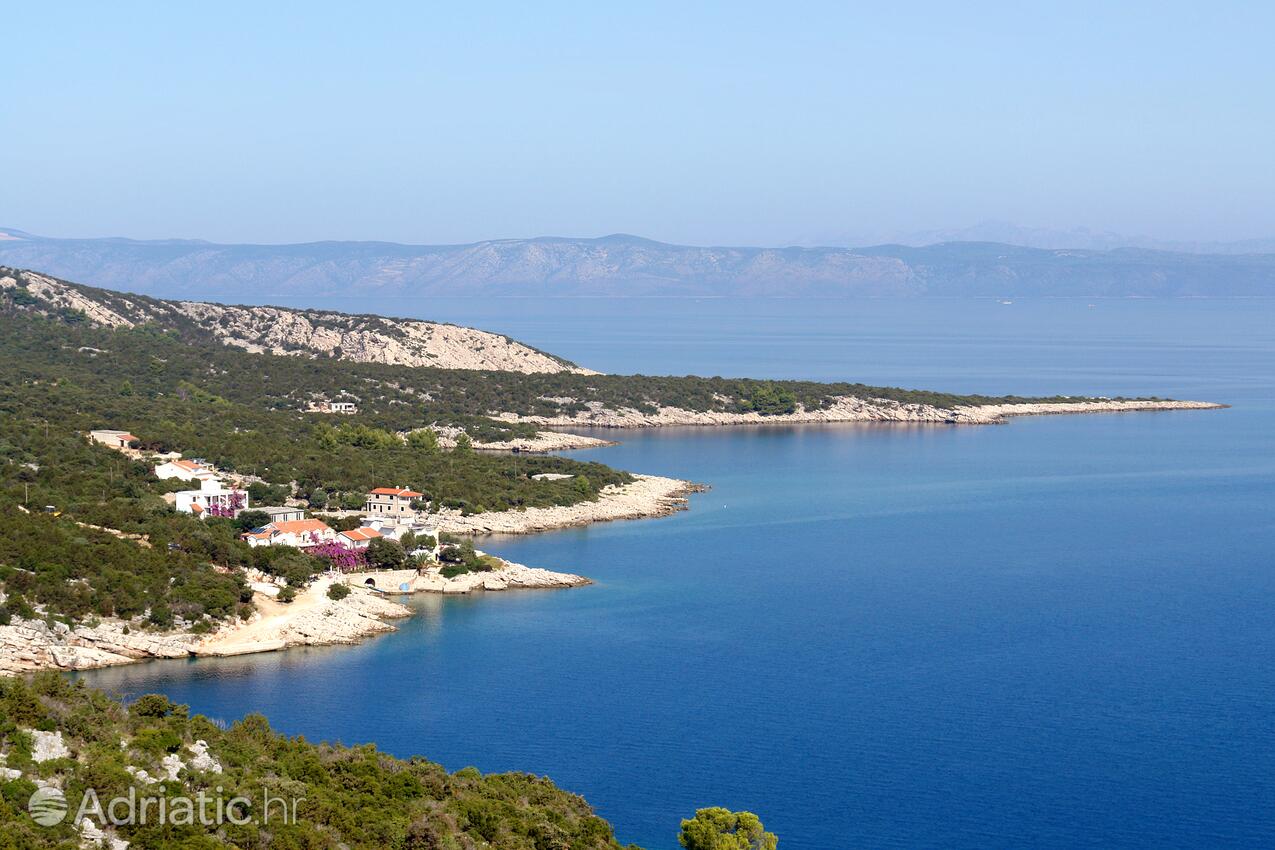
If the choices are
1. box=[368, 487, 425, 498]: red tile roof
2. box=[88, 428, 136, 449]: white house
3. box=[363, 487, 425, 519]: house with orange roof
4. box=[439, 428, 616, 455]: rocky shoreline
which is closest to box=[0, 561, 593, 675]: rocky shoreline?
box=[363, 487, 425, 519]: house with orange roof

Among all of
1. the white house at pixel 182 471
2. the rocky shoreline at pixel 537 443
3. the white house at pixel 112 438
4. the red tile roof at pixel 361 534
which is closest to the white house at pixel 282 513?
the red tile roof at pixel 361 534

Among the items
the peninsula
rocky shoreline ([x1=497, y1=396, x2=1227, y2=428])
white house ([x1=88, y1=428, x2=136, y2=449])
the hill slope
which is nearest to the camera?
the peninsula

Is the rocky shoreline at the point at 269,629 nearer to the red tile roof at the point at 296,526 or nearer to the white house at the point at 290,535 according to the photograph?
the white house at the point at 290,535

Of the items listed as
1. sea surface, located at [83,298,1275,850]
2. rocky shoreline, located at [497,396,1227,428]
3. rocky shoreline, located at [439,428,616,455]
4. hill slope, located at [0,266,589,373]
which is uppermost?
hill slope, located at [0,266,589,373]

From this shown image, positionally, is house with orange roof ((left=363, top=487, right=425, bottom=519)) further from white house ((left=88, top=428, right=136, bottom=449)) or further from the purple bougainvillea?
white house ((left=88, top=428, right=136, bottom=449))

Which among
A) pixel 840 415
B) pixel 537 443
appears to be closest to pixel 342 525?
pixel 537 443

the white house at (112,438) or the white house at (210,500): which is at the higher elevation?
the white house at (112,438)
